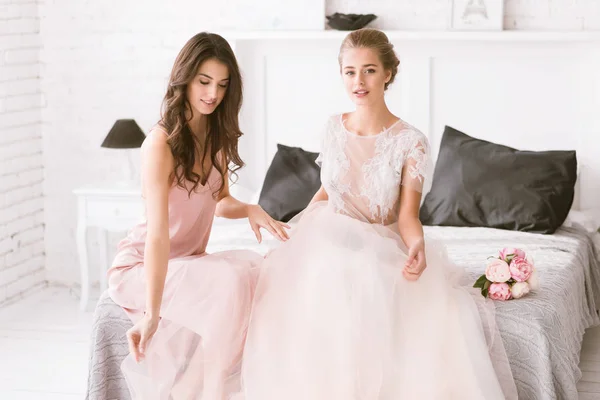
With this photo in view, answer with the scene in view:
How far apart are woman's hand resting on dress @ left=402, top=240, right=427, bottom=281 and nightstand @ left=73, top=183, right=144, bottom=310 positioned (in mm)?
2076

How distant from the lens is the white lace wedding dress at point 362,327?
92.4 inches

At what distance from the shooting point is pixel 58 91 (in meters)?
4.84

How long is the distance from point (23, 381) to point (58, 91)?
6.04 feet

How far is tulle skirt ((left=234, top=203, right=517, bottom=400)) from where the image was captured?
2.35m

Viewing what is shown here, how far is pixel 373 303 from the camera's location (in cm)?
244

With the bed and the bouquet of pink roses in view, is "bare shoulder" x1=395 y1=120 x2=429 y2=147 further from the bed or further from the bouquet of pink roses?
the bed

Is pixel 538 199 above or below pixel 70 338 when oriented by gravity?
above

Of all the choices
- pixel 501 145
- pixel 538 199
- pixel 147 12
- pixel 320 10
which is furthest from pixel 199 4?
pixel 538 199

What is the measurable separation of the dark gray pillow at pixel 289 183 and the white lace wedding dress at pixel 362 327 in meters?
1.33

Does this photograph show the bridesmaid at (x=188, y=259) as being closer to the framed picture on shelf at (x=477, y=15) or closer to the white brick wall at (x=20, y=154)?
the framed picture on shelf at (x=477, y=15)

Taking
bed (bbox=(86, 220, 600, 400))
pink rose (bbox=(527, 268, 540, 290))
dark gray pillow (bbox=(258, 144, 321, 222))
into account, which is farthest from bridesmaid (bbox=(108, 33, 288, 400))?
dark gray pillow (bbox=(258, 144, 321, 222))

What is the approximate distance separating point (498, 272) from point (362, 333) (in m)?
0.62

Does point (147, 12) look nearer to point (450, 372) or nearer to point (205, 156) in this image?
point (205, 156)

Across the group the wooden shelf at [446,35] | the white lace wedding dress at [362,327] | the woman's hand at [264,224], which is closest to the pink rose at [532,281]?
the white lace wedding dress at [362,327]
